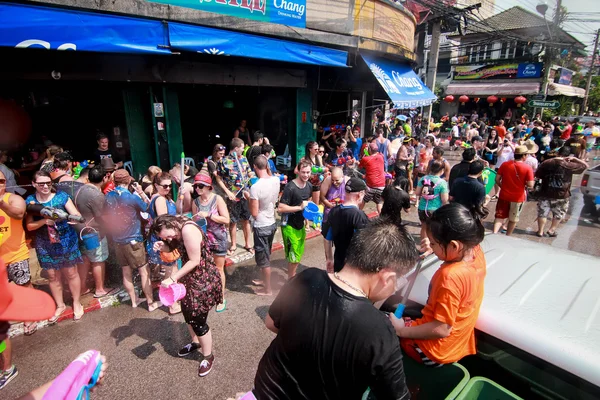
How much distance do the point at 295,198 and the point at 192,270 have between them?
165cm

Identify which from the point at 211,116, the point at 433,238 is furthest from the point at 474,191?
the point at 211,116

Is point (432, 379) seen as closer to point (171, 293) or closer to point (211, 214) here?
point (171, 293)

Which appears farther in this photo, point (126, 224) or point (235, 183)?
point (235, 183)

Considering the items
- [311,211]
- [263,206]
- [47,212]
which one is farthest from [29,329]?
[311,211]

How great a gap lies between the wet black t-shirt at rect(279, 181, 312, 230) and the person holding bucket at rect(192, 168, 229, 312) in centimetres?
77

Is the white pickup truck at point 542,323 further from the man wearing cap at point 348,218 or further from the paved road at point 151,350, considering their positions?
the paved road at point 151,350

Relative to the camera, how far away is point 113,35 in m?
5.19

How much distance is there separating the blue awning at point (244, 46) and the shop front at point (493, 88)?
827 inches

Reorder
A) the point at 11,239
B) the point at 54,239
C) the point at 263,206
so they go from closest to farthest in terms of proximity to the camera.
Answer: the point at 11,239
the point at 54,239
the point at 263,206

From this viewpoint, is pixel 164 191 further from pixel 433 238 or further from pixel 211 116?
pixel 211 116

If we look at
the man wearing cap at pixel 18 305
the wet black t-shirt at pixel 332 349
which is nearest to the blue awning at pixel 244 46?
the man wearing cap at pixel 18 305

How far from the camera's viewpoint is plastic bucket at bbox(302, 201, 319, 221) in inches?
163

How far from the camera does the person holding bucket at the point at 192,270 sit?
2969 millimetres

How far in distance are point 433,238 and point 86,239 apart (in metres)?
3.96
